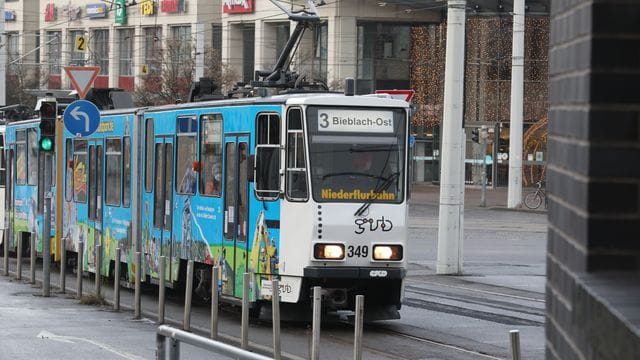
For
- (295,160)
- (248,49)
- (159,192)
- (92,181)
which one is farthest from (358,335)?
(248,49)

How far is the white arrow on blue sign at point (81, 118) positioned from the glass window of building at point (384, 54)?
153 feet

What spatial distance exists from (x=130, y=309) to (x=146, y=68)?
47798mm

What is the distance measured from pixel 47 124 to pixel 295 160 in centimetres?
577

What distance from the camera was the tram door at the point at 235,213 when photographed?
16828 mm

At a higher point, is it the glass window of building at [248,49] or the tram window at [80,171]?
the glass window of building at [248,49]

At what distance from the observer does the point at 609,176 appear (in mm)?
2693

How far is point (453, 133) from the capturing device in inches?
922

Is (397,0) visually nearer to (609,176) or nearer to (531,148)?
(531,148)

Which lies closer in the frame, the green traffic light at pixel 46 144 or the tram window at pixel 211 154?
the tram window at pixel 211 154

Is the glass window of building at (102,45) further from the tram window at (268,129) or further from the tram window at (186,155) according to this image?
the tram window at (268,129)

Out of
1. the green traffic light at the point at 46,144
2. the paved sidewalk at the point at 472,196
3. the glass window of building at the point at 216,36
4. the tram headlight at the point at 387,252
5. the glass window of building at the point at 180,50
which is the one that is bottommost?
the paved sidewalk at the point at 472,196

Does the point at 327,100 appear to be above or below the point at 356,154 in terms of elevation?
above

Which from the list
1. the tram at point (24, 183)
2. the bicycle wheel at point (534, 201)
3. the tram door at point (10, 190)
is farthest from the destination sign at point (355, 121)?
the bicycle wheel at point (534, 201)

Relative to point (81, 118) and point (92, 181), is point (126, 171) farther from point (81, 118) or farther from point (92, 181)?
point (92, 181)
